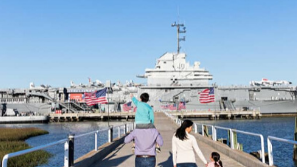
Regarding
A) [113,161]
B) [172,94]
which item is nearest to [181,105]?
[172,94]

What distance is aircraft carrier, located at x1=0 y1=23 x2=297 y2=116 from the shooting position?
59375 millimetres

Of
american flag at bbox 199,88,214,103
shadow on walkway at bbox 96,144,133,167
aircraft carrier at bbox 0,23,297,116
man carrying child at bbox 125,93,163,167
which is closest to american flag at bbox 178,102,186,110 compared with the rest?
aircraft carrier at bbox 0,23,297,116

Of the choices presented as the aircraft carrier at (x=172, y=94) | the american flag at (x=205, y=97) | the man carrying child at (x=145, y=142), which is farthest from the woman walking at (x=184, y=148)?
the aircraft carrier at (x=172, y=94)

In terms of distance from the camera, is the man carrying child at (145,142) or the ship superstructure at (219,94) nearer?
the man carrying child at (145,142)

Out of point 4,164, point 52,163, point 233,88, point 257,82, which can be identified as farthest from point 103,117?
point 4,164

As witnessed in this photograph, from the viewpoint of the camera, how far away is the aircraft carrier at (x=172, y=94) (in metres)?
59.4

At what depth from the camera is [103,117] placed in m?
57.9

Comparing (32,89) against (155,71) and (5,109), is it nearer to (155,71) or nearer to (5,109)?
(5,109)

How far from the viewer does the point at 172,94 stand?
Answer: 61.2 meters

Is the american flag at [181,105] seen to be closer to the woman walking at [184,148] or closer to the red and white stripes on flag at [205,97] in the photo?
the red and white stripes on flag at [205,97]

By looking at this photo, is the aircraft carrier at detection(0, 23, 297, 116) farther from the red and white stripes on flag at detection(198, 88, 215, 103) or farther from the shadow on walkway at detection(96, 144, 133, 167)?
the shadow on walkway at detection(96, 144, 133, 167)

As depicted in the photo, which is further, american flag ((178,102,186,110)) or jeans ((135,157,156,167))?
american flag ((178,102,186,110))

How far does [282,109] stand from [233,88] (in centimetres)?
962

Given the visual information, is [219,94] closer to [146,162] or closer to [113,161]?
[113,161]
